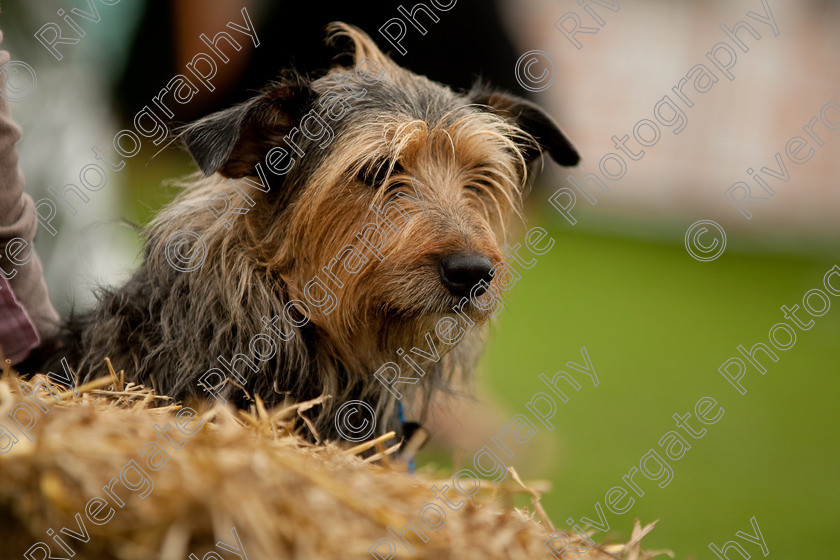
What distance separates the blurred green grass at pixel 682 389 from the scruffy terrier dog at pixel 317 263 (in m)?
0.56

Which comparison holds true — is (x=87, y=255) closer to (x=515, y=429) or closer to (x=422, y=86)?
(x=422, y=86)

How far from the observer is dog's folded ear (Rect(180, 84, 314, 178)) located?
1.91m

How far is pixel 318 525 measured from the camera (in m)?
1.07

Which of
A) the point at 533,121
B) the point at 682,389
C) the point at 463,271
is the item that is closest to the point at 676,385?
the point at 682,389

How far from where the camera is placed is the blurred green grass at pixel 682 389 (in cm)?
362

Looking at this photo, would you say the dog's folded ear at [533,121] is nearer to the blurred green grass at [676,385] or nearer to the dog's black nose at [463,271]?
the blurred green grass at [676,385]

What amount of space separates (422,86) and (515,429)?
2108 millimetres

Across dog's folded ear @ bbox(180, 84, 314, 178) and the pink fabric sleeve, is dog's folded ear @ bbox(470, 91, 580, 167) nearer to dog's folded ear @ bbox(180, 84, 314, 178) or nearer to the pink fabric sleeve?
dog's folded ear @ bbox(180, 84, 314, 178)

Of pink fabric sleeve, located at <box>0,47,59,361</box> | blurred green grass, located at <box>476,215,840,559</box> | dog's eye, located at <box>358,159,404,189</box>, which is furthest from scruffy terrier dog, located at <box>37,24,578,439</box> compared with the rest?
blurred green grass, located at <box>476,215,840,559</box>

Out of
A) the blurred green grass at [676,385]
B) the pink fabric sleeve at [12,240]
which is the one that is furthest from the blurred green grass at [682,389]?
the pink fabric sleeve at [12,240]

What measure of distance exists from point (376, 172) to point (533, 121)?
72 cm

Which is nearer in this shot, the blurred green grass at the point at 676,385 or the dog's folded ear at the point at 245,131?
the dog's folded ear at the point at 245,131

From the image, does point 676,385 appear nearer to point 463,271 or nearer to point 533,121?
point 533,121

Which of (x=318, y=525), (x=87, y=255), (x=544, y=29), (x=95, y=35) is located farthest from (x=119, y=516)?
(x=544, y=29)
